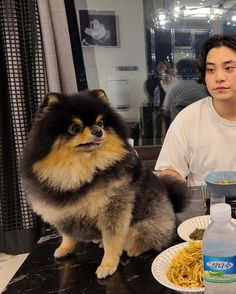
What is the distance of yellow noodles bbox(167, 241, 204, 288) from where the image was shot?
2.23 ft

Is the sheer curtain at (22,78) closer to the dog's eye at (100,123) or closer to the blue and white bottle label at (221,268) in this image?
the dog's eye at (100,123)

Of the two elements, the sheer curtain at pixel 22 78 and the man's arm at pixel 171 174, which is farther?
the sheer curtain at pixel 22 78

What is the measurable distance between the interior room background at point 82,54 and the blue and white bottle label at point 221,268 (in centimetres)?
160

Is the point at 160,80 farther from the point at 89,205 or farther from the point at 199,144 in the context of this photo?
the point at 89,205

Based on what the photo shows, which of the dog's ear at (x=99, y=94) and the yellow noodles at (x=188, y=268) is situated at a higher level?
the dog's ear at (x=99, y=94)

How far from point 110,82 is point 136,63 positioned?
238mm

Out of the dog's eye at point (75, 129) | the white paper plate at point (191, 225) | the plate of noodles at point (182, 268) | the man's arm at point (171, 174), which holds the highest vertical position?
the dog's eye at point (75, 129)

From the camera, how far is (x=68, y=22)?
217cm

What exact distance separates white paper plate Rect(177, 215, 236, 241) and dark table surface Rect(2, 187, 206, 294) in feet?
0.31

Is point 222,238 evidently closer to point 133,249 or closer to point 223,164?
point 133,249

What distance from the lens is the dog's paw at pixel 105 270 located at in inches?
30.5

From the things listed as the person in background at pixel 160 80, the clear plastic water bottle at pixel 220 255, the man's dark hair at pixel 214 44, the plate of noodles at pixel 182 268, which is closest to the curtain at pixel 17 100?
the person in background at pixel 160 80

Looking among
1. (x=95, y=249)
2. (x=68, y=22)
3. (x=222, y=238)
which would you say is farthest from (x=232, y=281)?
(x=68, y=22)

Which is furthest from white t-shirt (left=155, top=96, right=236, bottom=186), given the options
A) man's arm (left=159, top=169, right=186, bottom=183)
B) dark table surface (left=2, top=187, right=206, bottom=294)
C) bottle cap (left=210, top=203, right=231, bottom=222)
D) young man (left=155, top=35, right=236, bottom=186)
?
bottle cap (left=210, top=203, right=231, bottom=222)
